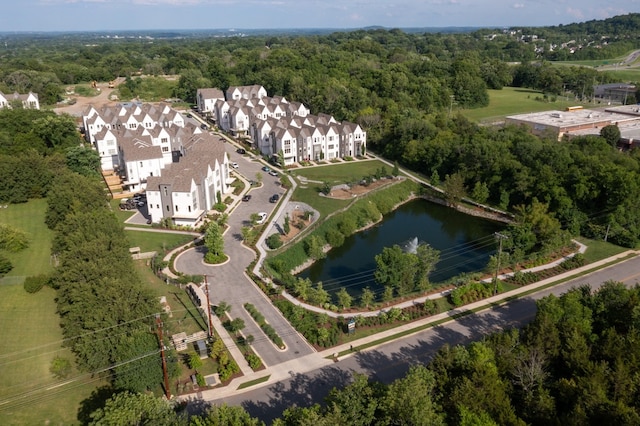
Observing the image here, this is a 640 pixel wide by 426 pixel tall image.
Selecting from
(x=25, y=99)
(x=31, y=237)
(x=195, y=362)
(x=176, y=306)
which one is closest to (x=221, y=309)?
(x=176, y=306)

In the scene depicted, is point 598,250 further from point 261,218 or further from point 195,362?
point 195,362

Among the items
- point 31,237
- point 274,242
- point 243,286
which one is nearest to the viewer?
point 243,286

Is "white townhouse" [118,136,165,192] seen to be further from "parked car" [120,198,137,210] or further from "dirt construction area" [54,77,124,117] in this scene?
"dirt construction area" [54,77,124,117]

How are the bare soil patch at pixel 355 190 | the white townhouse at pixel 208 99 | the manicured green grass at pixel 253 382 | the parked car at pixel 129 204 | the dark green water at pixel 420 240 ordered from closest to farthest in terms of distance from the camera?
1. the manicured green grass at pixel 253 382
2. the dark green water at pixel 420 240
3. the parked car at pixel 129 204
4. the bare soil patch at pixel 355 190
5. the white townhouse at pixel 208 99

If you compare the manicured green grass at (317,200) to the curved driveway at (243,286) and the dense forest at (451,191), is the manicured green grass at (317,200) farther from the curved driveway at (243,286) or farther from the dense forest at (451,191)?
the dense forest at (451,191)

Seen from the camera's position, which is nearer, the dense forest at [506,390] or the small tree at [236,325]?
the dense forest at [506,390]

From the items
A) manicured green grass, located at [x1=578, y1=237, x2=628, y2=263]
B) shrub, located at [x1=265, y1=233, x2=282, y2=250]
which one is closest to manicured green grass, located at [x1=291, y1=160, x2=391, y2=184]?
shrub, located at [x1=265, y1=233, x2=282, y2=250]

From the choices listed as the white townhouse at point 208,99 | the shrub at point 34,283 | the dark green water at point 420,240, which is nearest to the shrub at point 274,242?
→ the dark green water at point 420,240
